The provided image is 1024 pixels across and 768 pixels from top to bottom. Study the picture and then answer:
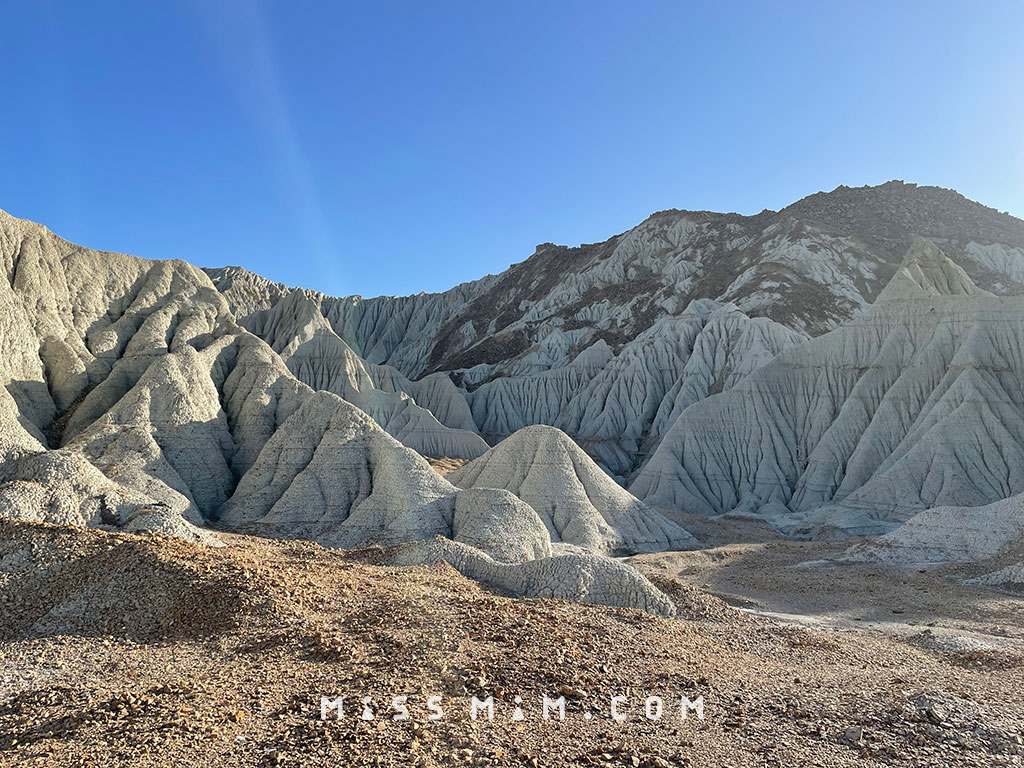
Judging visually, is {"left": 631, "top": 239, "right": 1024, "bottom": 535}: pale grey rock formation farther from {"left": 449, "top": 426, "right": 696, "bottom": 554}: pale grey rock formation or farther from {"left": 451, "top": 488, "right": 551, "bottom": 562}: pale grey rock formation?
{"left": 451, "top": 488, "right": 551, "bottom": 562}: pale grey rock formation

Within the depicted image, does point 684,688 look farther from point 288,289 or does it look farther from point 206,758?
point 288,289

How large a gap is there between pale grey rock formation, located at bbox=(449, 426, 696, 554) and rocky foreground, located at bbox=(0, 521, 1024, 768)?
621 inches

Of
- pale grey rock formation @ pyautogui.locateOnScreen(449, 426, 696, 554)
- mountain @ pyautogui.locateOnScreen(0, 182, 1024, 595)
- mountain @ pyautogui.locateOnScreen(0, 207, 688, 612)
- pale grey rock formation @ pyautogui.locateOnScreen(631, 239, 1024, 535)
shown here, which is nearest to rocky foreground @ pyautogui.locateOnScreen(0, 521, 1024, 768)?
mountain @ pyautogui.locateOnScreen(0, 207, 688, 612)

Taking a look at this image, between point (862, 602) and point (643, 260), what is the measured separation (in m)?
94.6

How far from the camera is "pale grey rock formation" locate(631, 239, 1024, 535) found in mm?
38344

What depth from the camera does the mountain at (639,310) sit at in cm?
6544

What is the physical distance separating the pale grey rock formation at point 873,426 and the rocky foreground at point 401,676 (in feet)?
89.6

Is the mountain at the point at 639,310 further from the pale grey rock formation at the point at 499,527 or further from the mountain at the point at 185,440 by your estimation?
the pale grey rock formation at the point at 499,527

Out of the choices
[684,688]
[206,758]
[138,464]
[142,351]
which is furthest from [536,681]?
[142,351]

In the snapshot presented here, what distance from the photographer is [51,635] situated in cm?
1049

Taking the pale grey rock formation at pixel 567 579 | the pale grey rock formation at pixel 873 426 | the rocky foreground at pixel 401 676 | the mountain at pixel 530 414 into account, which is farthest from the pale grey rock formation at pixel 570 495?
the rocky foreground at pixel 401 676

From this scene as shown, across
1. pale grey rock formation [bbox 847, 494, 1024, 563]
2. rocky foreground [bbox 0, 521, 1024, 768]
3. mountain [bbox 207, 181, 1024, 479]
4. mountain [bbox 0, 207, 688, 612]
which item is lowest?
rocky foreground [bbox 0, 521, 1024, 768]

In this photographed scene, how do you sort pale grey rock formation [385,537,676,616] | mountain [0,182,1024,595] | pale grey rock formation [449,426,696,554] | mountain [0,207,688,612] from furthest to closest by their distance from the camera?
pale grey rock formation [449,426,696,554] < mountain [0,182,1024,595] < mountain [0,207,688,612] < pale grey rock formation [385,537,676,616]

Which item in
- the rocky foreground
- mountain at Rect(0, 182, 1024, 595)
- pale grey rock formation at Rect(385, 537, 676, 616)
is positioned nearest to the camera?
the rocky foreground
